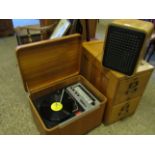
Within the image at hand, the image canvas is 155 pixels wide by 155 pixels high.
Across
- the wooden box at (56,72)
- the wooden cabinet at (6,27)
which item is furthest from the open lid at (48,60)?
the wooden cabinet at (6,27)

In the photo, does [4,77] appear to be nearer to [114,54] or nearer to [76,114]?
[76,114]

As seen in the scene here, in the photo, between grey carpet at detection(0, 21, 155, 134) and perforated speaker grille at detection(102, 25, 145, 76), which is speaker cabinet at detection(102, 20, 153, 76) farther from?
grey carpet at detection(0, 21, 155, 134)

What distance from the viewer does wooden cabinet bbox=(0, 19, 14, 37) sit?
2.78m

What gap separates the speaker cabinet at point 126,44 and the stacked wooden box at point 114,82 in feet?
0.24

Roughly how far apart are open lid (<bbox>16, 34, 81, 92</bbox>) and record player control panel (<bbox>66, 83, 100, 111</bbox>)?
0.14 meters

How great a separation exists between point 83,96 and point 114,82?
306 mm

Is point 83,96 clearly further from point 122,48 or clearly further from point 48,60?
point 122,48

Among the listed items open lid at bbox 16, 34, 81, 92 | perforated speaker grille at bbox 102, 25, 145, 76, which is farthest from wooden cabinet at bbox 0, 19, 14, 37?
perforated speaker grille at bbox 102, 25, 145, 76

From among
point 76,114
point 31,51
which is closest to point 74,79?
point 76,114

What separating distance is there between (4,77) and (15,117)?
0.69 m

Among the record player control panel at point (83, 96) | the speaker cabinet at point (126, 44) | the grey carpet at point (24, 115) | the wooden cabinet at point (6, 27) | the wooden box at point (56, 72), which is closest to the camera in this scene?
the speaker cabinet at point (126, 44)

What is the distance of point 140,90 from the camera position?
1.25m

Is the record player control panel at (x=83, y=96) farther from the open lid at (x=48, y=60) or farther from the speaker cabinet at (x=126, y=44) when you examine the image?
the speaker cabinet at (x=126, y=44)

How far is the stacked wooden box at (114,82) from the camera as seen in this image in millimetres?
1072
